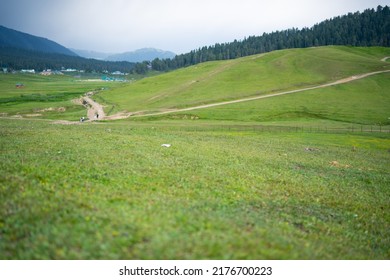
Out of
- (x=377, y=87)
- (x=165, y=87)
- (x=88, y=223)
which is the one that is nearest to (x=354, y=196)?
(x=88, y=223)

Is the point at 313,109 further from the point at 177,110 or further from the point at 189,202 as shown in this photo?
the point at 189,202

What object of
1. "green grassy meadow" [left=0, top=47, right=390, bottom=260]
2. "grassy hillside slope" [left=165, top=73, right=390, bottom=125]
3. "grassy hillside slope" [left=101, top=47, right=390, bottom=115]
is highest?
"grassy hillside slope" [left=101, top=47, right=390, bottom=115]

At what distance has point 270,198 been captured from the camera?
59.5 feet

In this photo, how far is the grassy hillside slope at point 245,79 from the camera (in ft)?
332

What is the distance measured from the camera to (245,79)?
413 feet

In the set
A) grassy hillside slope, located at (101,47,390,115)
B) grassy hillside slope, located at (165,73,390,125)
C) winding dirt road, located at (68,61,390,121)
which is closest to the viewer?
grassy hillside slope, located at (165,73,390,125)

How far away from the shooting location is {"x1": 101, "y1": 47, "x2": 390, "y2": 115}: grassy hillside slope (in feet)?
332

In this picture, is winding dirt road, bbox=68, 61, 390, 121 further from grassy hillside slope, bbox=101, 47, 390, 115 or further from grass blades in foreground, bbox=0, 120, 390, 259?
grass blades in foreground, bbox=0, 120, 390, 259

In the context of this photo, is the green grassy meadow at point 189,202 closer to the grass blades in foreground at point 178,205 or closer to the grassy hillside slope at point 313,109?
the grass blades in foreground at point 178,205

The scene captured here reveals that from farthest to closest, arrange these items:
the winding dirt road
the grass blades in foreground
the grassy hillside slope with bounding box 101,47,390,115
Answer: the grassy hillside slope with bounding box 101,47,390,115, the winding dirt road, the grass blades in foreground

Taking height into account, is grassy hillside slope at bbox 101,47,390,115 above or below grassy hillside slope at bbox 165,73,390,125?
above

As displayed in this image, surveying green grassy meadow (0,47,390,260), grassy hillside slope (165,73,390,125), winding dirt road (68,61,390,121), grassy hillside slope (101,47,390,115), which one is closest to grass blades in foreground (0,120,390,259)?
green grassy meadow (0,47,390,260)

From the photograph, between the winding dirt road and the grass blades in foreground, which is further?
the winding dirt road
